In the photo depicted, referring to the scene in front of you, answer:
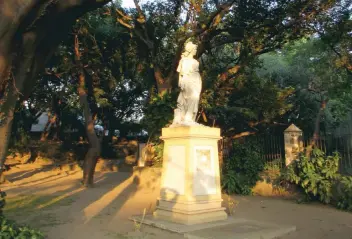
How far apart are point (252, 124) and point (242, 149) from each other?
2.12 metres

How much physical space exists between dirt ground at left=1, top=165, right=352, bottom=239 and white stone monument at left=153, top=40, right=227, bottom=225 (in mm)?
652

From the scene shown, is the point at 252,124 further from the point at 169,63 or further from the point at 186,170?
the point at 186,170

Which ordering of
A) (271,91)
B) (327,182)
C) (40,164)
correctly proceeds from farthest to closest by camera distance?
(40,164), (271,91), (327,182)

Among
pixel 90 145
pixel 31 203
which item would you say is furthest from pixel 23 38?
pixel 90 145

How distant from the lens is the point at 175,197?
699 cm

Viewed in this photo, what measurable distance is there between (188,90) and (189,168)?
1703mm

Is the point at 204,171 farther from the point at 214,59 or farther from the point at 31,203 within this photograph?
the point at 214,59

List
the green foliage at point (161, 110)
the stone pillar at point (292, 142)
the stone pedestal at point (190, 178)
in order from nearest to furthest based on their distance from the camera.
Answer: the stone pedestal at point (190, 178)
the stone pillar at point (292, 142)
the green foliage at point (161, 110)

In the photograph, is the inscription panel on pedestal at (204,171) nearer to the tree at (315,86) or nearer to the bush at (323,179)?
the bush at (323,179)


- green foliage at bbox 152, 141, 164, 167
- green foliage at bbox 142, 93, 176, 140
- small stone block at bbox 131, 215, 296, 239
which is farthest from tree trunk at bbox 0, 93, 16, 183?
green foliage at bbox 152, 141, 164, 167

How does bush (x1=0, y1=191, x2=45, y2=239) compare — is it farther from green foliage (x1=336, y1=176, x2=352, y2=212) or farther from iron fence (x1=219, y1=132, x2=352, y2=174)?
iron fence (x1=219, y1=132, x2=352, y2=174)

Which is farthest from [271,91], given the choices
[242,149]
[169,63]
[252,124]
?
[169,63]

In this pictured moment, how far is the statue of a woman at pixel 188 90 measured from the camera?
7.45 metres

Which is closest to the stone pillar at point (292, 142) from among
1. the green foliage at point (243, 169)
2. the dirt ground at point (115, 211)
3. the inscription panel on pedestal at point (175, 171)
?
the green foliage at point (243, 169)
